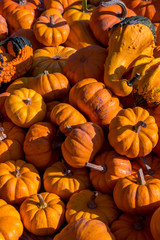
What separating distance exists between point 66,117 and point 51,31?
6.58 ft

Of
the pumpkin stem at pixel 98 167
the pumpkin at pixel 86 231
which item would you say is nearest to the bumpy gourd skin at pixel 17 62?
the pumpkin stem at pixel 98 167

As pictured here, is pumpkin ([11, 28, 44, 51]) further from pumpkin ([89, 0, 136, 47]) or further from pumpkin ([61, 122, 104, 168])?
pumpkin ([61, 122, 104, 168])

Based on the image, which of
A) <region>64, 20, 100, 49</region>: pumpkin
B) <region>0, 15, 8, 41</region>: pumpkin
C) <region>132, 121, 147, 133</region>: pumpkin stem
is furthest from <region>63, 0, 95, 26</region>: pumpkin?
<region>132, 121, 147, 133</region>: pumpkin stem

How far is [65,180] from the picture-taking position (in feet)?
8.68

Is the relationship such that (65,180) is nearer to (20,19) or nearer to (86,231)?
(86,231)

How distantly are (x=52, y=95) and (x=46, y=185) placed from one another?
1.15 meters

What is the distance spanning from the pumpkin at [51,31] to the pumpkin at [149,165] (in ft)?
7.96

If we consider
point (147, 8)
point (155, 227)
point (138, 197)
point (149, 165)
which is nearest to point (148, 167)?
point (149, 165)

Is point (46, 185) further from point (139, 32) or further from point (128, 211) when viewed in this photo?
point (139, 32)

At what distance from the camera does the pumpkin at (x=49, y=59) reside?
3.94 m

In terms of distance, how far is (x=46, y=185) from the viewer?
2688 mm

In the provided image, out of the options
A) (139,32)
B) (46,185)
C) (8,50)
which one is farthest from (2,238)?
(8,50)

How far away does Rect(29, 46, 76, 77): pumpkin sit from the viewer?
155 inches

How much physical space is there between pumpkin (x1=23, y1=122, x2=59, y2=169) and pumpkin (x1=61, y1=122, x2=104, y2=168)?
27 cm
